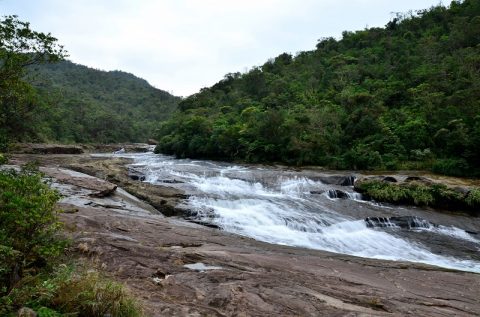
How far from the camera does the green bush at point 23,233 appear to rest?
15.5 ft

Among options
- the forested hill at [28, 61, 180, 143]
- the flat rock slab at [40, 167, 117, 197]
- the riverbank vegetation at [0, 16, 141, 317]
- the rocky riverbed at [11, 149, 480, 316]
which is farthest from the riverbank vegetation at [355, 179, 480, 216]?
the forested hill at [28, 61, 180, 143]

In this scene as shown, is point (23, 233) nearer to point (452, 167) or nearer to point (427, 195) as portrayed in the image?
point (427, 195)

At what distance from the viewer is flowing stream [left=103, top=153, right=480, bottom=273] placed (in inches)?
503

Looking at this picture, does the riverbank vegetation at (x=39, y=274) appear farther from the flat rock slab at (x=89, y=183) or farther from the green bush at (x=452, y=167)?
the green bush at (x=452, y=167)

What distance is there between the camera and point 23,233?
5.15 metres

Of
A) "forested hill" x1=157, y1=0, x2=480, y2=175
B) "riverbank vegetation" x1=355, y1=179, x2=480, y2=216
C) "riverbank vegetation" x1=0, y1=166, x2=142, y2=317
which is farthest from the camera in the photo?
"forested hill" x1=157, y1=0, x2=480, y2=175

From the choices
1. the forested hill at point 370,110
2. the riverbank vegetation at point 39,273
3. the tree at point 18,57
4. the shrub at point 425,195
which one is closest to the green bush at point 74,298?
the riverbank vegetation at point 39,273

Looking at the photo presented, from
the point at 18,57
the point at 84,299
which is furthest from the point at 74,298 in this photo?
the point at 18,57

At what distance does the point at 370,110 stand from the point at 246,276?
28295 millimetres

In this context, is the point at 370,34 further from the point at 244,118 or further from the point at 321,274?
the point at 321,274

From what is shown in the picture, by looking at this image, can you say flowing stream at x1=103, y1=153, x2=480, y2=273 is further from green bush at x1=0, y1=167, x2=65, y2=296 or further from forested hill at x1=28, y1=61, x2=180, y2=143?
forested hill at x1=28, y1=61, x2=180, y2=143

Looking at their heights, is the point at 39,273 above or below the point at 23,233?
below

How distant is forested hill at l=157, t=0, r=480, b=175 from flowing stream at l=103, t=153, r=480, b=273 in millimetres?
9733

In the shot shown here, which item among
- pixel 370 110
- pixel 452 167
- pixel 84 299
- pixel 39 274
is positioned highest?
pixel 370 110
